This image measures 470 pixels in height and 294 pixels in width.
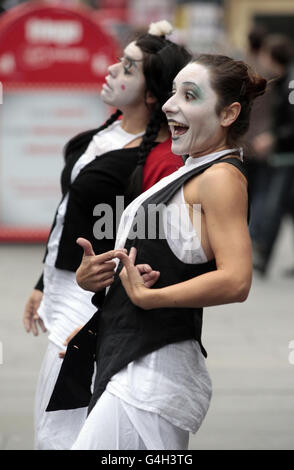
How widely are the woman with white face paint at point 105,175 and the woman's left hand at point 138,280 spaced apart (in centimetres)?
56

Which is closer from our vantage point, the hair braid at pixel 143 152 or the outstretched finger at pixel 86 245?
the outstretched finger at pixel 86 245

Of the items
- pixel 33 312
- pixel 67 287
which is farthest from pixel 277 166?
pixel 67 287

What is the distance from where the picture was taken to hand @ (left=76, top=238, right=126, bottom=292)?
2336 millimetres

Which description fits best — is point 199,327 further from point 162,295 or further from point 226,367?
point 226,367

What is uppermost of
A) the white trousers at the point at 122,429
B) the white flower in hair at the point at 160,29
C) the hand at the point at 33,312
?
the white flower in hair at the point at 160,29

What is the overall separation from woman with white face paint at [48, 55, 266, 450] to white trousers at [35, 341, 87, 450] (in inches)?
25.6

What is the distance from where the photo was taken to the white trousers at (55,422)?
299cm

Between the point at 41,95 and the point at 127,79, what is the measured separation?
515 centimetres

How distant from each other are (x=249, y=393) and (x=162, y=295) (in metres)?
2.54

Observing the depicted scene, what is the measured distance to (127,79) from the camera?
9.57 feet

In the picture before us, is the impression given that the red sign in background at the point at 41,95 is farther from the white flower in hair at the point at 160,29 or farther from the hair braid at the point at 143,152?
the hair braid at the point at 143,152

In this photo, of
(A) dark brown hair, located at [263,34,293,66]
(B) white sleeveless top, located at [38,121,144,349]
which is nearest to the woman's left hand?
(B) white sleeveless top, located at [38,121,144,349]

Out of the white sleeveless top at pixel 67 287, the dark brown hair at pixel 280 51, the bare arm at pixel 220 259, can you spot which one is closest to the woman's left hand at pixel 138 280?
the bare arm at pixel 220 259

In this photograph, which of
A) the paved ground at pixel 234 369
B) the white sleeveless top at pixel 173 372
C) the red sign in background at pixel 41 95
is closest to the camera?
the white sleeveless top at pixel 173 372
